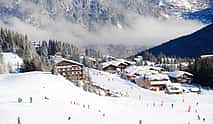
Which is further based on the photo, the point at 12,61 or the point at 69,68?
the point at 69,68

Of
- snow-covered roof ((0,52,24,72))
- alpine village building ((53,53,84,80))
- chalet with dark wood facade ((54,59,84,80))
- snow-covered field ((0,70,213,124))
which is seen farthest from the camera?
chalet with dark wood facade ((54,59,84,80))

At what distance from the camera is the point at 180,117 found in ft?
164

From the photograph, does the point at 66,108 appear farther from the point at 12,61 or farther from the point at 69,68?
the point at 69,68

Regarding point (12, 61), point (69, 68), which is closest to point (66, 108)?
point (12, 61)

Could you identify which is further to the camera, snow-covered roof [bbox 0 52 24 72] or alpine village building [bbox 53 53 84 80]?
alpine village building [bbox 53 53 84 80]

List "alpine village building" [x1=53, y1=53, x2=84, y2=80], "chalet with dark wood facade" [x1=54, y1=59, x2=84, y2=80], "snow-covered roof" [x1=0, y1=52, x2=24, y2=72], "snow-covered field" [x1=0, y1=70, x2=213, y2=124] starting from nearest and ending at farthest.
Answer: "snow-covered field" [x1=0, y1=70, x2=213, y2=124], "snow-covered roof" [x1=0, y1=52, x2=24, y2=72], "alpine village building" [x1=53, y1=53, x2=84, y2=80], "chalet with dark wood facade" [x1=54, y1=59, x2=84, y2=80]

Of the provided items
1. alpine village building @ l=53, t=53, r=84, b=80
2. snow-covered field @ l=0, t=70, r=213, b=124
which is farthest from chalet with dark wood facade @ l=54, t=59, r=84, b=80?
snow-covered field @ l=0, t=70, r=213, b=124

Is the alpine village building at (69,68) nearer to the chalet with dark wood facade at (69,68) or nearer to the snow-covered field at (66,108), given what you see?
the chalet with dark wood facade at (69,68)

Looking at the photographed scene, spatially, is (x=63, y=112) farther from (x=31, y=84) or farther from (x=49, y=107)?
(x=31, y=84)

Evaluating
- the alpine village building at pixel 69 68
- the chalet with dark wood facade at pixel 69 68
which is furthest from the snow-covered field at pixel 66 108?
the chalet with dark wood facade at pixel 69 68

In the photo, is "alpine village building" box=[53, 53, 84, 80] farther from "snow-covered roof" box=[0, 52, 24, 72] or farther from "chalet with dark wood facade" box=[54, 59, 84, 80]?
"snow-covered roof" box=[0, 52, 24, 72]

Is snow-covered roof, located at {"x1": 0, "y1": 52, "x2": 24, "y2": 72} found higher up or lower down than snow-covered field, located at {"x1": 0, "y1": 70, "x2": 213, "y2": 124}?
higher up

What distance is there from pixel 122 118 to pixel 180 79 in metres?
83.4

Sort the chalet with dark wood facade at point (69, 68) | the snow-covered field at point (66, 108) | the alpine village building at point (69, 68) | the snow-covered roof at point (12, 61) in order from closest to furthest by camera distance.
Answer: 1. the snow-covered field at point (66, 108)
2. the snow-covered roof at point (12, 61)
3. the alpine village building at point (69, 68)
4. the chalet with dark wood facade at point (69, 68)
